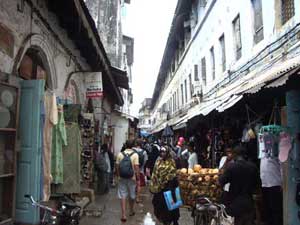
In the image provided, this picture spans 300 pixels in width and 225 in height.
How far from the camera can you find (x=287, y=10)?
8.20 metres

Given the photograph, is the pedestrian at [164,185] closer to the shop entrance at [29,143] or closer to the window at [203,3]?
the shop entrance at [29,143]

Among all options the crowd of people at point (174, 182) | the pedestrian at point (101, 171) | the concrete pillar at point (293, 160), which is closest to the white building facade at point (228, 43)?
the concrete pillar at point (293, 160)

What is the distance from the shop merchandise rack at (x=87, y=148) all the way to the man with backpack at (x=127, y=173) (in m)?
2.39

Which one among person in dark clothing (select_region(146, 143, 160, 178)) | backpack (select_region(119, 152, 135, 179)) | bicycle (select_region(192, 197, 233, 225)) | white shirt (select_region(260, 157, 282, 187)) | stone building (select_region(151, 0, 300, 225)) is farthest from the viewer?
person in dark clothing (select_region(146, 143, 160, 178))

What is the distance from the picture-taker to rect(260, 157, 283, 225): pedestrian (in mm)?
6648

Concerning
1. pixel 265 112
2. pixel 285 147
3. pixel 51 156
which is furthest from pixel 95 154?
pixel 285 147

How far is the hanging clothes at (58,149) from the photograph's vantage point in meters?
7.00

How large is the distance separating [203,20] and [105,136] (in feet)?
21.9

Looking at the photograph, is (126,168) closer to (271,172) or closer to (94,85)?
(271,172)

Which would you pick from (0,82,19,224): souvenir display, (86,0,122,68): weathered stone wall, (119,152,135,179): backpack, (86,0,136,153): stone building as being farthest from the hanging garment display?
(86,0,122,68): weathered stone wall

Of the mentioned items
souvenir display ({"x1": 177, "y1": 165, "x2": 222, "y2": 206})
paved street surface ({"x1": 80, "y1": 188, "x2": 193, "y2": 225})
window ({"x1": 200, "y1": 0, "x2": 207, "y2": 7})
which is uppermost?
window ({"x1": 200, "y1": 0, "x2": 207, "y2": 7})

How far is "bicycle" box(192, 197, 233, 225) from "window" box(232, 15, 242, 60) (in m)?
6.76

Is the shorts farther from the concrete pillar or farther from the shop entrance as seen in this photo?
the concrete pillar

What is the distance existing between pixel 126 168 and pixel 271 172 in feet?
10.5
